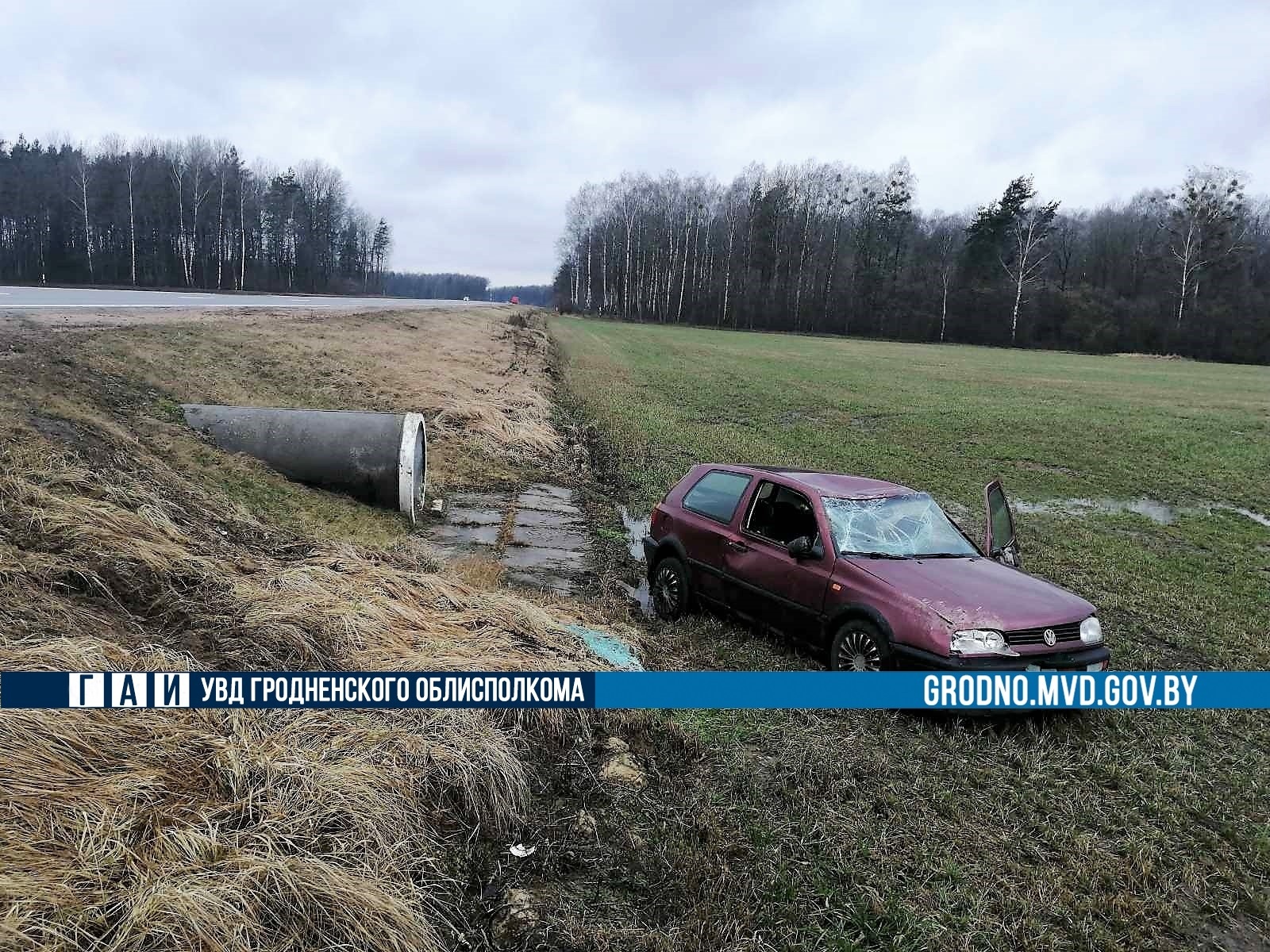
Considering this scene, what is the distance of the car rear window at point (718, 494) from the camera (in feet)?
23.8

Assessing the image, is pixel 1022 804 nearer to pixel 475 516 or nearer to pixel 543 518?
pixel 543 518

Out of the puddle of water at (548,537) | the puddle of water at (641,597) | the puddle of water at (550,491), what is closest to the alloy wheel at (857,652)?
the puddle of water at (641,597)

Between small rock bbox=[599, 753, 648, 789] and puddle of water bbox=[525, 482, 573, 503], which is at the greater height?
puddle of water bbox=[525, 482, 573, 503]

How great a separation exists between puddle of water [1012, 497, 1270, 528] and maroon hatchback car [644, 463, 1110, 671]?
6946 mm

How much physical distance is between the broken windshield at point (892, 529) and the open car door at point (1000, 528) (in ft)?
1.13

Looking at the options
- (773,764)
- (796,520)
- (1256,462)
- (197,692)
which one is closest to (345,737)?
(197,692)

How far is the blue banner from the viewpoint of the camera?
3.54 meters

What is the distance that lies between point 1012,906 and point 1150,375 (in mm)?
49264

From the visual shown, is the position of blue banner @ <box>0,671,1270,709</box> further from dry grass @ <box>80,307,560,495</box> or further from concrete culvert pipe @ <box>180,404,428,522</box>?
dry grass @ <box>80,307,560,495</box>

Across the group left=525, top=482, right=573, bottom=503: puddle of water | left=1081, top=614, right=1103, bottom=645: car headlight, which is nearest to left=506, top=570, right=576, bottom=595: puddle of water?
left=525, top=482, right=573, bottom=503: puddle of water

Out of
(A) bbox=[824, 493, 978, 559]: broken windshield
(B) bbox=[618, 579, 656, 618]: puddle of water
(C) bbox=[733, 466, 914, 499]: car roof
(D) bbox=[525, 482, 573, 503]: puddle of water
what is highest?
(C) bbox=[733, 466, 914, 499]: car roof

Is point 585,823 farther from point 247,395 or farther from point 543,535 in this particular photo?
point 247,395

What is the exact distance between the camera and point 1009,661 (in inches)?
201

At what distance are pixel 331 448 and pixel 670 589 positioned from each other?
458 cm
